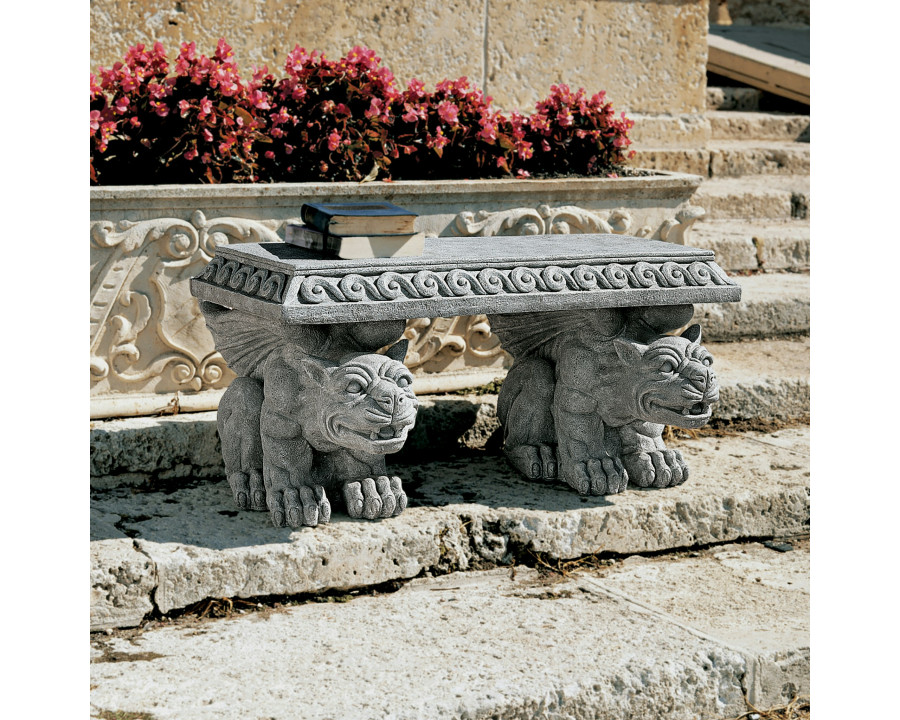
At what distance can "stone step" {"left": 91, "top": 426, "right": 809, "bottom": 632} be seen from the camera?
3.12 m

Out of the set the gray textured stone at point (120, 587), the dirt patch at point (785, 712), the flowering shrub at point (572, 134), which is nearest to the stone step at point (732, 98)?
the flowering shrub at point (572, 134)

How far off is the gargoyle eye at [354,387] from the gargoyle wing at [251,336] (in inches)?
8.8

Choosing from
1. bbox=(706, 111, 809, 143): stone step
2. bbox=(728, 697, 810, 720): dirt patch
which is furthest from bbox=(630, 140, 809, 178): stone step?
bbox=(728, 697, 810, 720): dirt patch

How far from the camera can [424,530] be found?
340 centimetres

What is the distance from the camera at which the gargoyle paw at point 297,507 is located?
3.34 meters

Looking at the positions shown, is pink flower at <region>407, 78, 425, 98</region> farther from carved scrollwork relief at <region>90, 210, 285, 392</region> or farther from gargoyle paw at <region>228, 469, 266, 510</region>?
gargoyle paw at <region>228, 469, 266, 510</region>

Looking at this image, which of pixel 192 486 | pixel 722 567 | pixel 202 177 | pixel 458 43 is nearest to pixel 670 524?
pixel 722 567

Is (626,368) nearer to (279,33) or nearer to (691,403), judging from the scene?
(691,403)

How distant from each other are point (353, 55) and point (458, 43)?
4.31ft

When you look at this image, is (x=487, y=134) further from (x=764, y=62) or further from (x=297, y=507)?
(x=764, y=62)

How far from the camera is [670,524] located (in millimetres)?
3678

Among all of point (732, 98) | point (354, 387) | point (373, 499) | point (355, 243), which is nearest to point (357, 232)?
point (355, 243)

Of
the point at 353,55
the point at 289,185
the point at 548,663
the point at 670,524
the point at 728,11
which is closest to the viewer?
the point at 548,663

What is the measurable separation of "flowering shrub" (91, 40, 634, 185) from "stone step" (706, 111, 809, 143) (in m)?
2.53
